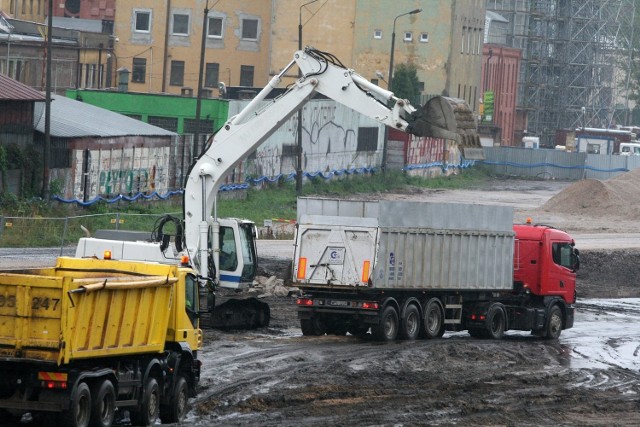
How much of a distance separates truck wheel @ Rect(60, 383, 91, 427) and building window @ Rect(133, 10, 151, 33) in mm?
81512

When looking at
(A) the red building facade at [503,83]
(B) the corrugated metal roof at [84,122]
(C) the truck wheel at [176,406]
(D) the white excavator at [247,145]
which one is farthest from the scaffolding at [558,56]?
(C) the truck wheel at [176,406]

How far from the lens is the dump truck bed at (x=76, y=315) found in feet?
51.0

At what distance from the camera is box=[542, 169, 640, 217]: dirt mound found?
70.6 meters

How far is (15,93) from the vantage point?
4806 cm

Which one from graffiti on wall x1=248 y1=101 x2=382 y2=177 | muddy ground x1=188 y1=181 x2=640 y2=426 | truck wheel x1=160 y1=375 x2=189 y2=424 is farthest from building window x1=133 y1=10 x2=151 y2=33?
truck wheel x1=160 y1=375 x2=189 y2=424

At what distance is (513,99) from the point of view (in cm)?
12250

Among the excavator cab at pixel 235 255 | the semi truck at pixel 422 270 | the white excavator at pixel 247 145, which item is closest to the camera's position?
the white excavator at pixel 247 145

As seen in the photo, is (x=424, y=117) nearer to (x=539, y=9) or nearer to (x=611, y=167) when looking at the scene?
(x=611, y=167)

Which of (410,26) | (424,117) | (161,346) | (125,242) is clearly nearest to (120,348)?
(161,346)

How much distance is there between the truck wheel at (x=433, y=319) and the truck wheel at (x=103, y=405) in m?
14.0

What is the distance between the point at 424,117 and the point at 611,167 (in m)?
74.5

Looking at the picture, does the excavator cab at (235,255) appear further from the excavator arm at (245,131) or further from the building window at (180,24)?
the building window at (180,24)

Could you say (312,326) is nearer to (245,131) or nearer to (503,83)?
(245,131)

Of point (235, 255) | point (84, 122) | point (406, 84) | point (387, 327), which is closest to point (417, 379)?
point (387, 327)
